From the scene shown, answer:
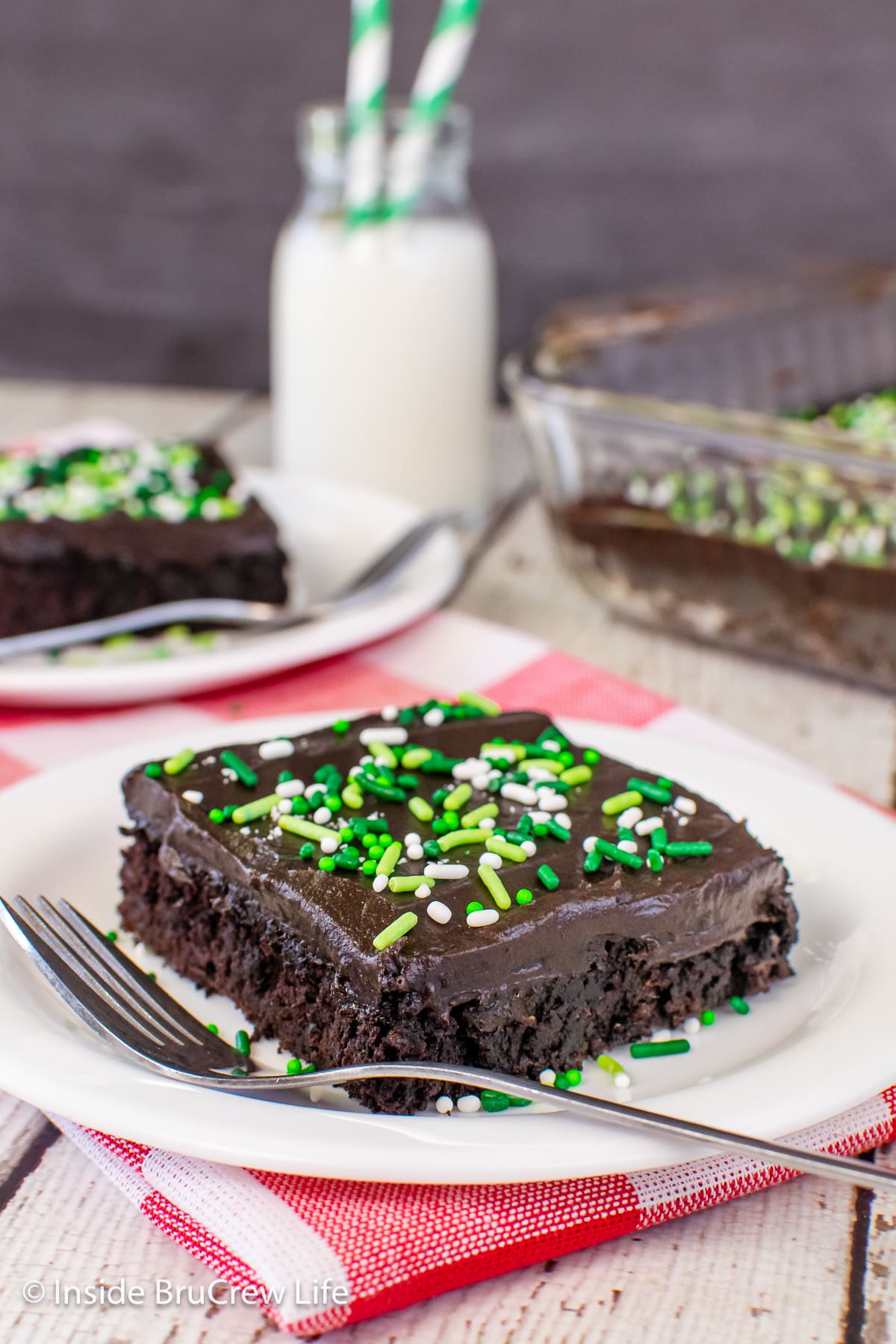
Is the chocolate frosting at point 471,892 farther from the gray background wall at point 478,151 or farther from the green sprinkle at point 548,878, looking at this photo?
the gray background wall at point 478,151

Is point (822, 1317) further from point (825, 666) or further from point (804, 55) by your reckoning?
point (804, 55)

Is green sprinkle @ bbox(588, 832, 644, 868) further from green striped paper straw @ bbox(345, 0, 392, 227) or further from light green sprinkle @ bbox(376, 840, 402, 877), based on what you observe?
green striped paper straw @ bbox(345, 0, 392, 227)

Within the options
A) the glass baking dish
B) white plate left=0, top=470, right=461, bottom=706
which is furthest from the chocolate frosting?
the glass baking dish

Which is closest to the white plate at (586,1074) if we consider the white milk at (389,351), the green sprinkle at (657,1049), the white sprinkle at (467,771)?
the green sprinkle at (657,1049)

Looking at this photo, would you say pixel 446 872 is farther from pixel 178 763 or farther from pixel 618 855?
pixel 178 763

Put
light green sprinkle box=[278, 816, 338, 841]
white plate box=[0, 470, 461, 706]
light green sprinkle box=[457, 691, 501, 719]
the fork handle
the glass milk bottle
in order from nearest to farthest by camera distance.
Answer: the fork handle, light green sprinkle box=[278, 816, 338, 841], light green sprinkle box=[457, 691, 501, 719], white plate box=[0, 470, 461, 706], the glass milk bottle

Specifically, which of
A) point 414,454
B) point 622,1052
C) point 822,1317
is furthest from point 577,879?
point 414,454

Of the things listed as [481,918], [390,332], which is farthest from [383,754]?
[390,332]
